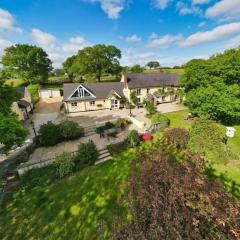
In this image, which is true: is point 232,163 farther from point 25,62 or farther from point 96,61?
point 25,62

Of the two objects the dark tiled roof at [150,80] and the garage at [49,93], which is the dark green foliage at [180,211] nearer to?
the dark tiled roof at [150,80]

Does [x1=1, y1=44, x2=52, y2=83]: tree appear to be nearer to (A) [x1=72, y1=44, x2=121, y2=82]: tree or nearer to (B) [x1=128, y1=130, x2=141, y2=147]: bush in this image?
(A) [x1=72, y1=44, x2=121, y2=82]: tree

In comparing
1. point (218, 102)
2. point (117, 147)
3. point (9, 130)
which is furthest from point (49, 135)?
point (218, 102)

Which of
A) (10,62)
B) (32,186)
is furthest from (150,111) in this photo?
(10,62)

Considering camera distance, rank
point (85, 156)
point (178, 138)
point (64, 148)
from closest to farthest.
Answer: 1. point (85, 156)
2. point (178, 138)
3. point (64, 148)

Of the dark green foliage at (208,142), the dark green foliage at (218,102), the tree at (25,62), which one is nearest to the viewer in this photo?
the dark green foliage at (208,142)

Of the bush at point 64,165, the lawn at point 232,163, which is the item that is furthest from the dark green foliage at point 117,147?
the lawn at point 232,163

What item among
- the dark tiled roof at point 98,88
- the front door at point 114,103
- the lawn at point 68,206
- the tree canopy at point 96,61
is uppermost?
the tree canopy at point 96,61
